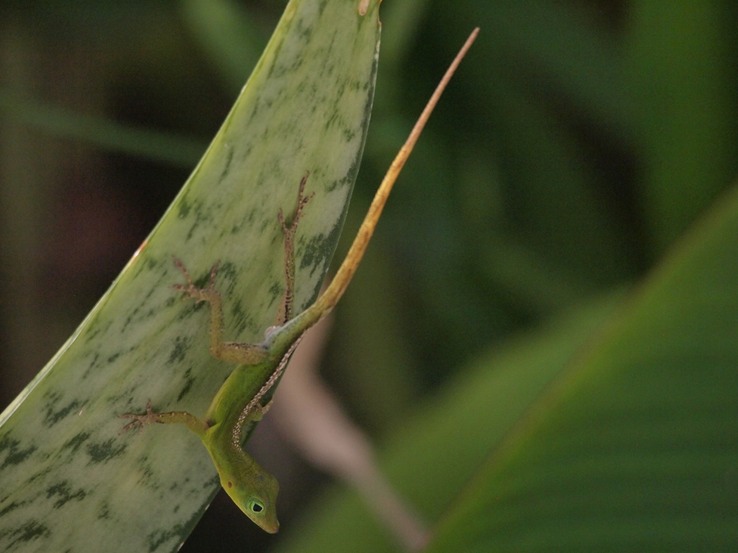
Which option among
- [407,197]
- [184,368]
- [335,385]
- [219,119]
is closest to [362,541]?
[407,197]

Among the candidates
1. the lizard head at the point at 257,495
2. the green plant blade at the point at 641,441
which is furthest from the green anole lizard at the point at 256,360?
the green plant blade at the point at 641,441

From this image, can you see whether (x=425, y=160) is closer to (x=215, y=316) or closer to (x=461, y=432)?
(x=461, y=432)

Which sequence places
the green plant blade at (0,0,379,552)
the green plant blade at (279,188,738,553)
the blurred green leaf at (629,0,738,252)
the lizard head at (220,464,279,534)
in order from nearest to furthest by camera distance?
the green plant blade at (0,0,379,552) → the green plant blade at (279,188,738,553) → the lizard head at (220,464,279,534) → the blurred green leaf at (629,0,738,252)

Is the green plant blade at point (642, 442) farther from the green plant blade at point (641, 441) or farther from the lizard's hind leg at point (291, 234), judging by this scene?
the lizard's hind leg at point (291, 234)

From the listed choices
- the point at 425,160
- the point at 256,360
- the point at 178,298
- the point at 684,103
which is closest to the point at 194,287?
the point at 178,298

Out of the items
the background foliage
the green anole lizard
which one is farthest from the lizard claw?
the background foliage

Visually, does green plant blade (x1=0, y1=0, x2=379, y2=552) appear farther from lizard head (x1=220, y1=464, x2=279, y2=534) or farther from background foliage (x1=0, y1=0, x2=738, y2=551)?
background foliage (x1=0, y1=0, x2=738, y2=551)

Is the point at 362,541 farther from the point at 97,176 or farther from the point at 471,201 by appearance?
the point at 97,176
